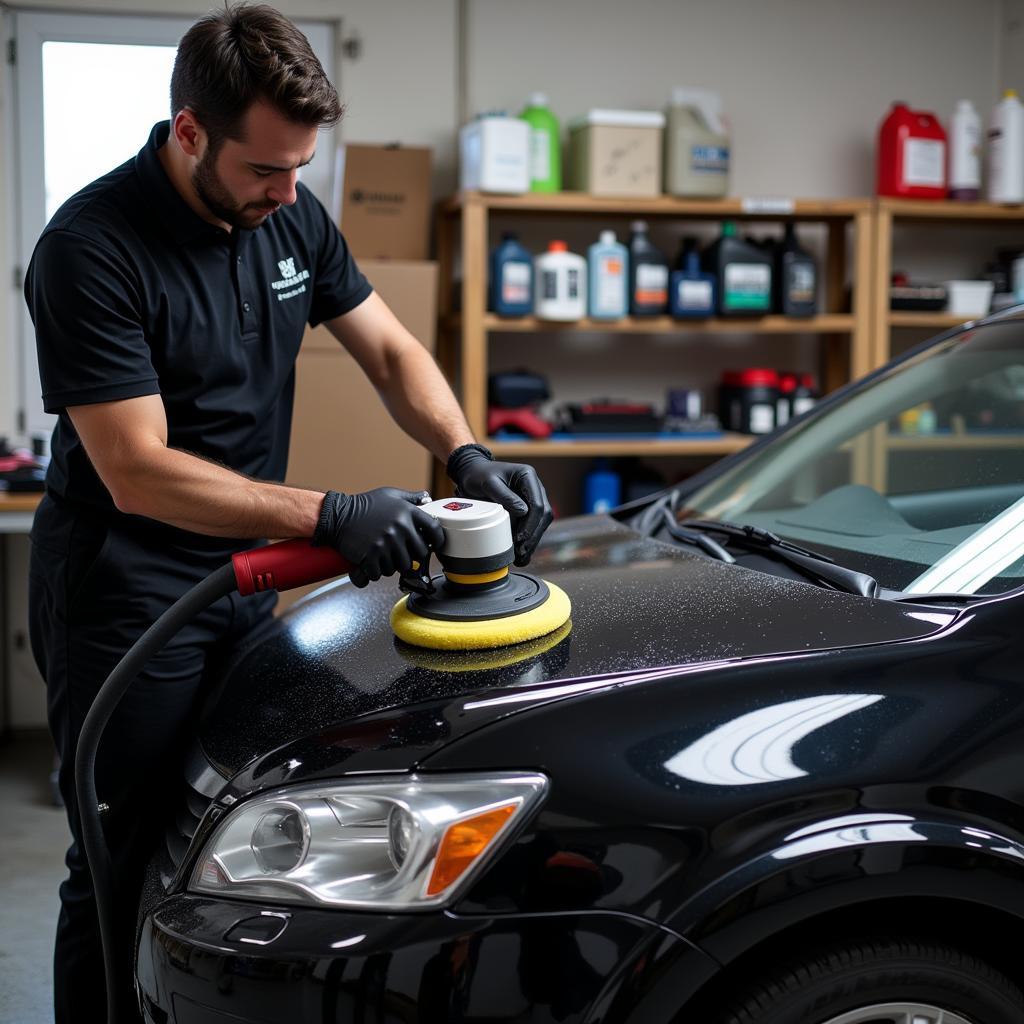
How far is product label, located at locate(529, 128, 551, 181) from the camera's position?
159 inches

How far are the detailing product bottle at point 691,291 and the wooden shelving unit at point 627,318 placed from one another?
50mm

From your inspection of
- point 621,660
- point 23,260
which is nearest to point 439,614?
point 621,660

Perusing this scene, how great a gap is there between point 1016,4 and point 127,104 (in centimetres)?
348

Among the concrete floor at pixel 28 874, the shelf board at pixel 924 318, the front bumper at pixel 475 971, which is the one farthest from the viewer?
the shelf board at pixel 924 318

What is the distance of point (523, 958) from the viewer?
3.53ft

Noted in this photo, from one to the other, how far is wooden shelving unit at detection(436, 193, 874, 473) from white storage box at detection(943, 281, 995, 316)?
0.39 meters

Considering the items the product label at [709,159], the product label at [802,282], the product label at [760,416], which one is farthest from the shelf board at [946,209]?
the product label at [760,416]

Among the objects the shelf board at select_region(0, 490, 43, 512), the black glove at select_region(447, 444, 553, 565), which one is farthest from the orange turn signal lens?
the shelf board at select_region(0, 490, 43, 512)

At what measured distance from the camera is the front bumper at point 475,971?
1.07 meters

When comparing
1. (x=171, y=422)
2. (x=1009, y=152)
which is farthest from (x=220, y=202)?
(x=1009, y=152)

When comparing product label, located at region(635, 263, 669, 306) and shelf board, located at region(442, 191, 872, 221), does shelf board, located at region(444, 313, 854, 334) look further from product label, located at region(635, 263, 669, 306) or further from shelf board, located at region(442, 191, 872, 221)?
shelf board, located at region(442, 191, 872, 221)

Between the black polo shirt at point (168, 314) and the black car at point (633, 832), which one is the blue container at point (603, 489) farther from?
the black car at point (633, 832)

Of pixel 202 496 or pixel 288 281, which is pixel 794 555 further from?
pixel 288 281

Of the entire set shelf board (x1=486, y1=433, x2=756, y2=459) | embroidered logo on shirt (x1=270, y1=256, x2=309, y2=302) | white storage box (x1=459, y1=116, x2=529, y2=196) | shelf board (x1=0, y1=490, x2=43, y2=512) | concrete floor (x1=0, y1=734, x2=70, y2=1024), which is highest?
white storage box (x1=459, y1=116, x2=529, y2=196)
